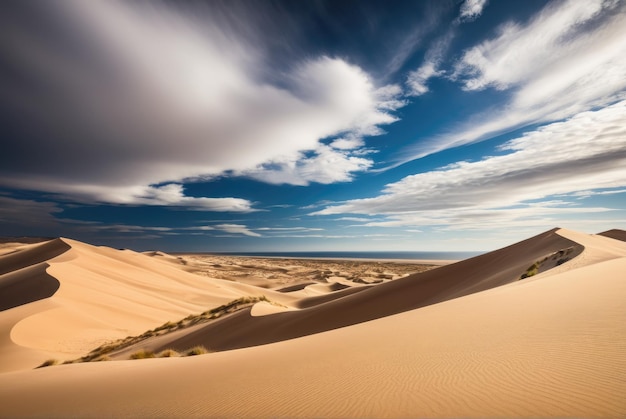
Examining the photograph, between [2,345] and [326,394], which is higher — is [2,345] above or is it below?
below

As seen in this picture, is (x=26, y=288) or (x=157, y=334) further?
(x=26, y=288)

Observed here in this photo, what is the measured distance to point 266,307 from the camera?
51.5 feet

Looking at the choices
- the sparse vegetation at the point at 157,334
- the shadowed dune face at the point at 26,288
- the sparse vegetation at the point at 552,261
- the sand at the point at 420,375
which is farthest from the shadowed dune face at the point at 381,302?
the shadowed dune face at the point at 26,288

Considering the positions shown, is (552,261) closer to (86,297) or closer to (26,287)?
(86,297)

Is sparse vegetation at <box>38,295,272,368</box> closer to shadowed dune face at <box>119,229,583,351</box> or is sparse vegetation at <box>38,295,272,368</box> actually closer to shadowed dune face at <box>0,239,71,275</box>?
shadowed dune face at <box>119,229,583,351</box>

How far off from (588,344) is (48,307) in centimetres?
1746

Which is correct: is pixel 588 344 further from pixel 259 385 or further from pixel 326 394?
pixel 259 385

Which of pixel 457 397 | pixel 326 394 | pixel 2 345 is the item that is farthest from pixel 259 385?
pixel 2 345

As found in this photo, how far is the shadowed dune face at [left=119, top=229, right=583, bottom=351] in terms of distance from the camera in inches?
450

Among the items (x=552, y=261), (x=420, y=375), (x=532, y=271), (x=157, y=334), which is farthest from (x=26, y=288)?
(x=552, y=261)

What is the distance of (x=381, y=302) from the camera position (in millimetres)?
13602

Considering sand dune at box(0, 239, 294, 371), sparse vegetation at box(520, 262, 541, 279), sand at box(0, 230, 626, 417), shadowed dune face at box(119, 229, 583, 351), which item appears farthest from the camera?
shadowed dune face at box(119, 229, 583, 351)

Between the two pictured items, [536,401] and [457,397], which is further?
[457,397]

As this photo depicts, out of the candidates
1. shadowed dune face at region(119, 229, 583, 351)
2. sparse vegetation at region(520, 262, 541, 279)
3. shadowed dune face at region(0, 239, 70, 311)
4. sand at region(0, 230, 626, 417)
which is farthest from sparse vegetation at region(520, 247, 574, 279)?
shadowed dune face at region(0, 239, 70, 311)
